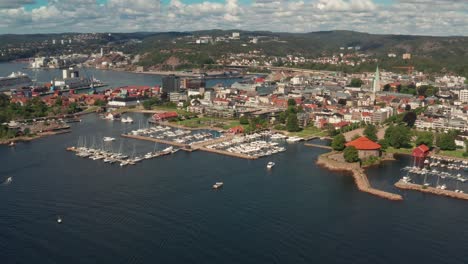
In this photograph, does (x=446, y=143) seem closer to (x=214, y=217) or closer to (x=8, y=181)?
(x=214, y=217)

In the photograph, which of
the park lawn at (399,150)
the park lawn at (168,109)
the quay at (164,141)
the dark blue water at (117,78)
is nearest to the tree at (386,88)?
the dark blue water at (117,78)

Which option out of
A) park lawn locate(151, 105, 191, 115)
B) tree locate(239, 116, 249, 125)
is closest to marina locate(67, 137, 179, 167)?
tree locate(239, 116, 249, 125)

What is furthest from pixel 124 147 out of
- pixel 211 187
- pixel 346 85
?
pixel 346 85

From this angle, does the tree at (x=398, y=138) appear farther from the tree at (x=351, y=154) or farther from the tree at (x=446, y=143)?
the tree at (x=351, y=154)

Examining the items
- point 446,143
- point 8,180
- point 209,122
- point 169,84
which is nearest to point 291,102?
point 209,122

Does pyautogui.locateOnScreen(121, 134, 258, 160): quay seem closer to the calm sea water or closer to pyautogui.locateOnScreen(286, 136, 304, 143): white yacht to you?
the calm sea water

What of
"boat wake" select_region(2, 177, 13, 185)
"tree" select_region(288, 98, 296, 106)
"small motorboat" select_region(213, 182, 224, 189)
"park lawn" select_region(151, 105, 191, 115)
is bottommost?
"boat wake" select_region(2, 177, 13, 185)
